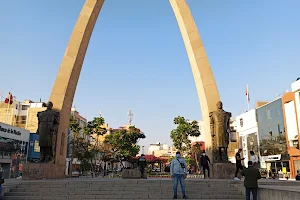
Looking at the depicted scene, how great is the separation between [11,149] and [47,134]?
28.5 meters

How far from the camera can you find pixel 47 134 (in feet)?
48.4

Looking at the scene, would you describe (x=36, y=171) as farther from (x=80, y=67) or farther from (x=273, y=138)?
(x=273, y=138)

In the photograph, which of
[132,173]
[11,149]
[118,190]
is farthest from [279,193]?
[11,149]

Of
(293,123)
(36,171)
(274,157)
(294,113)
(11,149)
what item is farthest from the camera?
(274,157)

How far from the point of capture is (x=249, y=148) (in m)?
48.2

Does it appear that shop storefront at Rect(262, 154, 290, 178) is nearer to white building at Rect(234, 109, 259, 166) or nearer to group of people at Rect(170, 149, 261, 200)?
white building at Rect(234, 109, 259, 166)

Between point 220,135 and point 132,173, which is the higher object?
point 220,135

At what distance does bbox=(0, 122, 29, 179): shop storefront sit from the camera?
36906 millimetres

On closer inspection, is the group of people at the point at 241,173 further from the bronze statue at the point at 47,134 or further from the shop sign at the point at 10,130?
the shop sign at the point at 10,130

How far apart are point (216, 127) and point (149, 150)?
11415 cm

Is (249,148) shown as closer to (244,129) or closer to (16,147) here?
(244,129)

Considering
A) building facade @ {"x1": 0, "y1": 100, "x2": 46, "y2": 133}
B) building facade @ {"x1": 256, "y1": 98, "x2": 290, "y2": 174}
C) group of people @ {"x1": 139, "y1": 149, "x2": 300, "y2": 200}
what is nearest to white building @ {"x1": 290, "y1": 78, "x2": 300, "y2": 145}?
building facade @ {"x1": 256, "y1": 98, "x2": 290, "y2": 174}

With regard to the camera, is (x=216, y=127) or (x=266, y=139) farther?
(x=266, y=139)

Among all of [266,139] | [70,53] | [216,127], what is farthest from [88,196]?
[266,139]
